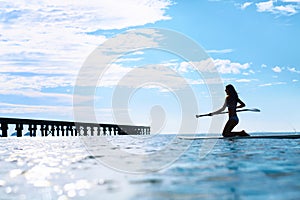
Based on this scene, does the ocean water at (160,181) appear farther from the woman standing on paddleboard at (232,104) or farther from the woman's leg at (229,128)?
the woman's leg at (229,128)

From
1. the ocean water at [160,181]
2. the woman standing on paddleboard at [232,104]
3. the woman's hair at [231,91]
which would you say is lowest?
the ocean water at [160,181]

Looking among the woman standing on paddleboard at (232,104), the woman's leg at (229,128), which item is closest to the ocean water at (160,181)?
the woman standing on paddleboard at (232,104)

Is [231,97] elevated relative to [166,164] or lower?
elevated

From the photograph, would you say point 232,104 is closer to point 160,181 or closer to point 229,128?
point 229,128

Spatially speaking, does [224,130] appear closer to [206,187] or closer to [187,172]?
[187,172]

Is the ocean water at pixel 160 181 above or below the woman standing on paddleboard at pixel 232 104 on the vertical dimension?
below

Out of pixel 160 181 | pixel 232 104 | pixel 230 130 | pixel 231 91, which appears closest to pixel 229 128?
pixel 230 130

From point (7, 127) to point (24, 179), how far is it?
85.5 m

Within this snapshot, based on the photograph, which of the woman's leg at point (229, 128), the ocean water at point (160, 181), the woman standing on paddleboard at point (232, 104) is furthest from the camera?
the woman's leg at point (229, 128)

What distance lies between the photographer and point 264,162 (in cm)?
1023

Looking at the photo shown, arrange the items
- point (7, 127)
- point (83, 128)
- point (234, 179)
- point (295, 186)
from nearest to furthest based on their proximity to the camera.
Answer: point (295, 186)
point (234, 179)
point (7, 127)
point (83, 128)

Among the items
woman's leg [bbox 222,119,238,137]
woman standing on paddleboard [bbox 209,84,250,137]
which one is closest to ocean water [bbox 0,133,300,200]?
woman standing on paddleboard [bbox 209,84,250,137]

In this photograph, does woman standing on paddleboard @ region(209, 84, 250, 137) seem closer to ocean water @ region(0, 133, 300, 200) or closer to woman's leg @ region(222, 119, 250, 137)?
woman's leg @ region(222, 119, 250, 137)

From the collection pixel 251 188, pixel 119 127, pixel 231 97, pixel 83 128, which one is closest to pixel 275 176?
pixel 251 188
